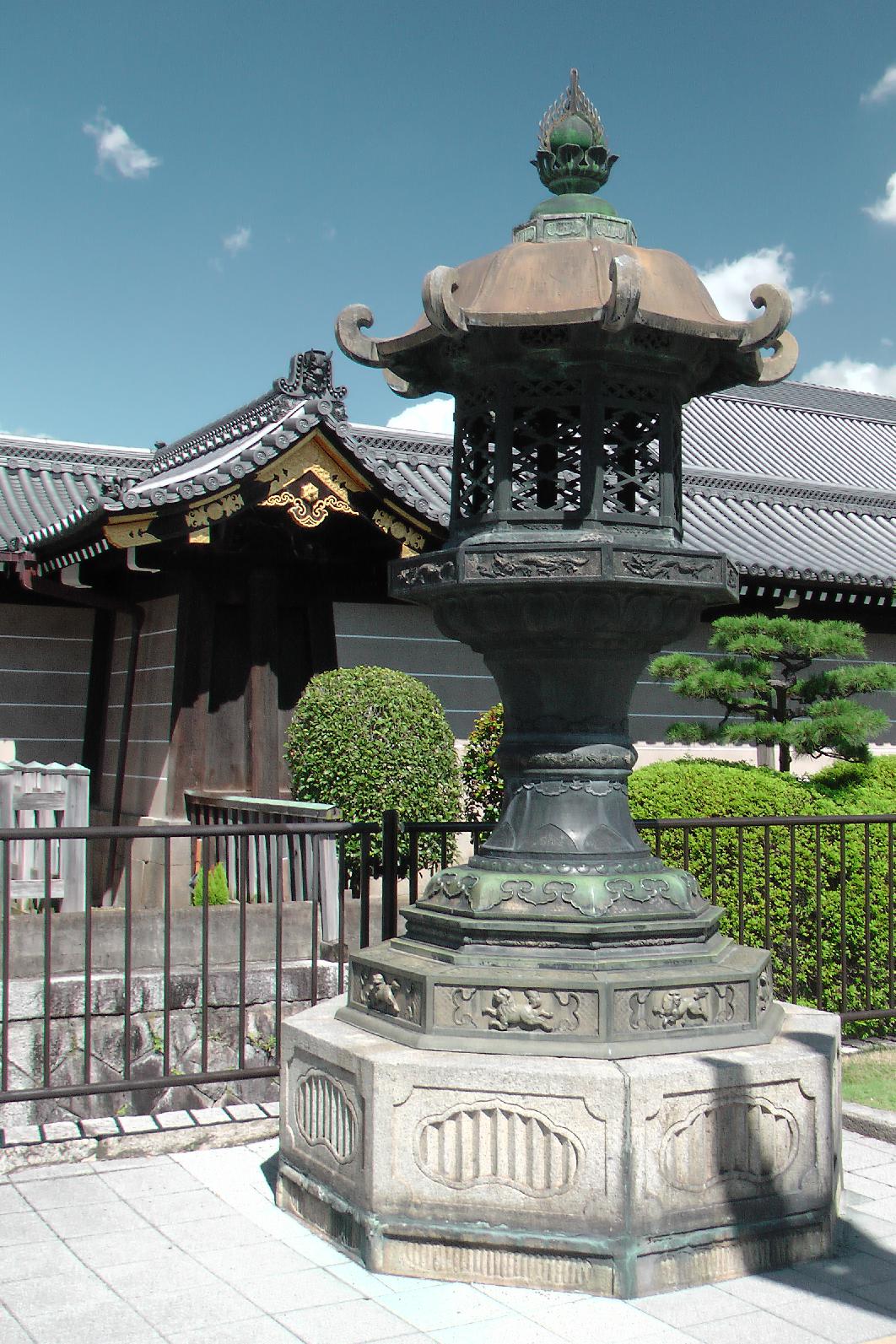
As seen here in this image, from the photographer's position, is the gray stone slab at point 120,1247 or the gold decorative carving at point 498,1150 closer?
the gold decorative carving at point 498,1150

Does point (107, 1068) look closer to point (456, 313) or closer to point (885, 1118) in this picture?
point (885, 1118)

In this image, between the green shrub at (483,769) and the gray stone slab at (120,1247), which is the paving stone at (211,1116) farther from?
the green shrub at (483,769)

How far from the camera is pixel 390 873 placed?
624cm

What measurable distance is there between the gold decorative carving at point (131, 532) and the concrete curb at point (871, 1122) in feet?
22.8

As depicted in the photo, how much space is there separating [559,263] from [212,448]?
1122 cm

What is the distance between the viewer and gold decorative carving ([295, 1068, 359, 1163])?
14.3 feet

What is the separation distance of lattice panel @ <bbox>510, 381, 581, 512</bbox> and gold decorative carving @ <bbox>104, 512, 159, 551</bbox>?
19.8ft

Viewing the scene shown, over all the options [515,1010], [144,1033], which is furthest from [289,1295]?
[144,1033]

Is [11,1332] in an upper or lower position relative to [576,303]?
lower

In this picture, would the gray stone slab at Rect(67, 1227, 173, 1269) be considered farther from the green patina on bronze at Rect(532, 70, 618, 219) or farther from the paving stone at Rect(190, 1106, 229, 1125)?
the green patina on bronze at Rect(532, 70, 618, 219)

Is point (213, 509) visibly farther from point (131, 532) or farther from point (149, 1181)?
point (149, 1181)

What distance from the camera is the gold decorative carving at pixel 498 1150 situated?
13.4ft

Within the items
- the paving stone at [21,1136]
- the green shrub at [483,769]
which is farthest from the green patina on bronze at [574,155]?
the green shrub at [483,769]

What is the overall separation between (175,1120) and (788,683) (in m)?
7.21
